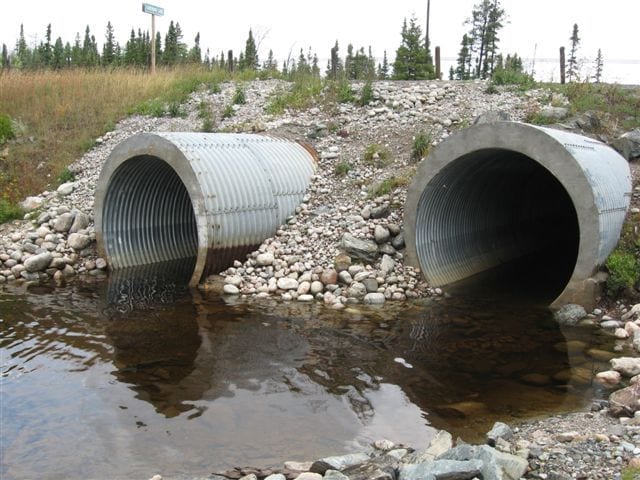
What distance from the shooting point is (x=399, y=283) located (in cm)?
1099

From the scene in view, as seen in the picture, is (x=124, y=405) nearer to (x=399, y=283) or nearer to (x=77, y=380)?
(x=77, y=380)

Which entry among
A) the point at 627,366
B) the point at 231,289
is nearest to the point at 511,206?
the point at 231,289

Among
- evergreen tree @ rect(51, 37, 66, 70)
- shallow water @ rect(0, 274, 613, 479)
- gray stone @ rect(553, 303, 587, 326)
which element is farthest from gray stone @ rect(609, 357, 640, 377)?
evergreen tree @ rect(51, 37, 66, 70)

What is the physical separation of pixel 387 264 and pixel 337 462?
6152mm

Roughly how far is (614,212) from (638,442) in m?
5.99

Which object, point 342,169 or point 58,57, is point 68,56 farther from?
point 342,169

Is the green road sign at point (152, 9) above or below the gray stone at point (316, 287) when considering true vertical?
above

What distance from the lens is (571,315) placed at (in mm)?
9562

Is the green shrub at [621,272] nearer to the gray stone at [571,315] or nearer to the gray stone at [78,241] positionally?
the gray stone at [571,315]

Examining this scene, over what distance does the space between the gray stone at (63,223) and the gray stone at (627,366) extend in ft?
35.3

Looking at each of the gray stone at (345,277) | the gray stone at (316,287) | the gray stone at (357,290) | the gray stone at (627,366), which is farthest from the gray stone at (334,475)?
the gray stone at (345,277)

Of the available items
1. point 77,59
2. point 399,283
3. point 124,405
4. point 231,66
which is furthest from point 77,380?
point 77,59

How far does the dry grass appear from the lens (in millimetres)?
16812

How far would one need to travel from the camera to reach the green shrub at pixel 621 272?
387 inches
